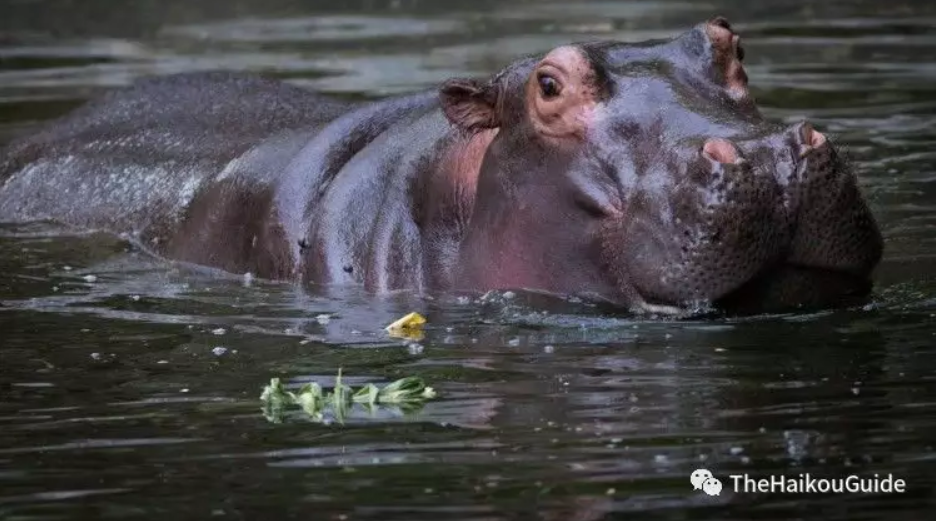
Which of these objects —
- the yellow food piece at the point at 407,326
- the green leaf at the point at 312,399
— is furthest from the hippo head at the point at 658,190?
the green leaf at the point at 312,399

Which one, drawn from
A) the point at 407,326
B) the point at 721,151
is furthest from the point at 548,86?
the point at 407,326

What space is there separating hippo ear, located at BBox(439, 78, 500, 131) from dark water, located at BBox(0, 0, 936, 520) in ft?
1.98

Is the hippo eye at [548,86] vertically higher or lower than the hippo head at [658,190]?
higher

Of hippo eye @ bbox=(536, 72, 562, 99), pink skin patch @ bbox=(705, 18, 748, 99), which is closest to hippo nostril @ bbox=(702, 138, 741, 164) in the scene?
pink skin patch @ bbox=(705, 18, 748, 99)

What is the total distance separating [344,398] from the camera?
542cm

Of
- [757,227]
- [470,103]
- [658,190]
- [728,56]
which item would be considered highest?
[728,56]

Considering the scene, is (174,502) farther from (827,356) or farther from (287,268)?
(287,268)

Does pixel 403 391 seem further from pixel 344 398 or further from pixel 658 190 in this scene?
pixel 658 190

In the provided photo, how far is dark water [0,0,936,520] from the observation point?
176 inches

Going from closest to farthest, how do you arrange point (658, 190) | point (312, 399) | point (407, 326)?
point (312, 399)
point (658, 190)
point (407, 326)

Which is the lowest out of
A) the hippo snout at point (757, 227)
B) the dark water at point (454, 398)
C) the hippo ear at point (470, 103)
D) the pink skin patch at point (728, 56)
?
the dark water at point (454, 398)

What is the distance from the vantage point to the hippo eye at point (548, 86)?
21.1 feet

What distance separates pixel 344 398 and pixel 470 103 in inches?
67.5

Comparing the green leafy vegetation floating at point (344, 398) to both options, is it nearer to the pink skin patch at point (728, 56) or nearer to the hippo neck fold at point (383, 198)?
the hippo neck fold at point (383, 198)
